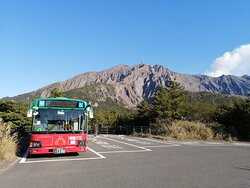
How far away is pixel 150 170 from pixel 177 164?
4.86 feet

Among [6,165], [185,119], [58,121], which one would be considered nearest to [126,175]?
[6,165]

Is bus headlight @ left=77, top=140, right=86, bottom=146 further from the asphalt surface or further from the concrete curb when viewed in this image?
the concrete curb

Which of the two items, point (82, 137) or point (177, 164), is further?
point (82, 137)

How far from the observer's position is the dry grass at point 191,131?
22.5 meters

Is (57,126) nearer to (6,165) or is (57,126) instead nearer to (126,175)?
(6,165)

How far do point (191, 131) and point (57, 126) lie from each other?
1534 cm

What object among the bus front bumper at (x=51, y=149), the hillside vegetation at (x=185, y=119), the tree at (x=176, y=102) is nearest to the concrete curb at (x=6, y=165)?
the bus front bumper at (x=51, y=149)

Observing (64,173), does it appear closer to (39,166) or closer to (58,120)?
(39,166)

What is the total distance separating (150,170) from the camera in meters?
7.76

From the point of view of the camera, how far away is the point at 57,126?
10680mm

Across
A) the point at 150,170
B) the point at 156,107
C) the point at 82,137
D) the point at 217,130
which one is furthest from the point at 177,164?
the point at 156,107

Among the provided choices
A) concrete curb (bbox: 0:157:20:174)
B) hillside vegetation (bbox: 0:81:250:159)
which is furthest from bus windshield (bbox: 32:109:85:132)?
hillside vegetation (bbox: 0:81:250:159)

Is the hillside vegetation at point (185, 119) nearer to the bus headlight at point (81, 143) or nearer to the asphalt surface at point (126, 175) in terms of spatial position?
the bus headlight at point (81, 143)

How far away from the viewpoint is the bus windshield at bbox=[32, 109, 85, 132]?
10.5 metres
